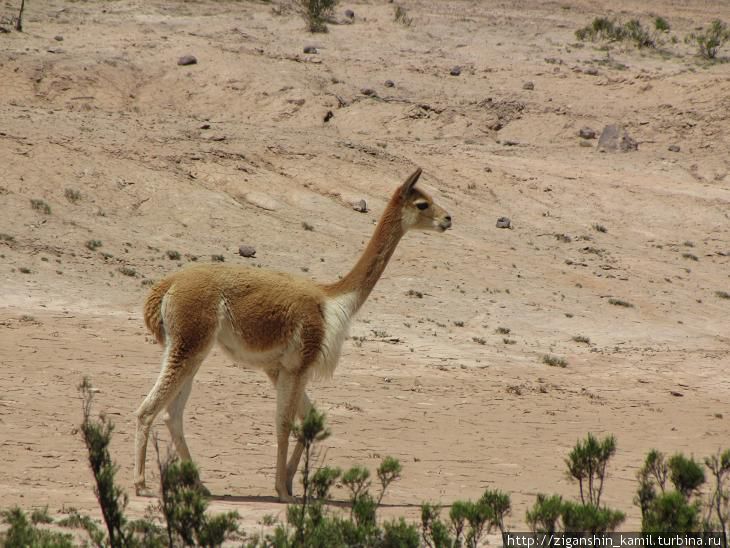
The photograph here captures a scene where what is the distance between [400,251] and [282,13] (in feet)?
62.2

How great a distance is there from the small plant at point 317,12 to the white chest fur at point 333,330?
85.4 feet

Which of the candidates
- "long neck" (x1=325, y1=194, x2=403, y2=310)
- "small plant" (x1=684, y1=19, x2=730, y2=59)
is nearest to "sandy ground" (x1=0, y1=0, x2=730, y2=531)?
"small plant" (x1=684, y1=19, x2=730, y2=59)

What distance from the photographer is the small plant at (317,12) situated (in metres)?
33.4

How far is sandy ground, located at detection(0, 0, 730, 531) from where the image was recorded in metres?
10.4

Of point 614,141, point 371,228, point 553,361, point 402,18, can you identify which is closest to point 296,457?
point 553,361

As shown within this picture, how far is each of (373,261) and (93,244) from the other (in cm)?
906

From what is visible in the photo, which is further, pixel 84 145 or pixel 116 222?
pixel 84 145

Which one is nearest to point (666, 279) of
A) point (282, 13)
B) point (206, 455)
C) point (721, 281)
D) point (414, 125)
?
point (721, 281)

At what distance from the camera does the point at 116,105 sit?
24.3 metres

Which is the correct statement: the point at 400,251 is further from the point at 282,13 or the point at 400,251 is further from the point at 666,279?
the point at 282,13

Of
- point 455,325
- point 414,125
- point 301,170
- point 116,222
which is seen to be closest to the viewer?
point 455,325

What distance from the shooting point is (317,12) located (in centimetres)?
3416

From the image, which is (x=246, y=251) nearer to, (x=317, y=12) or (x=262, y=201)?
(x=262, y=201)

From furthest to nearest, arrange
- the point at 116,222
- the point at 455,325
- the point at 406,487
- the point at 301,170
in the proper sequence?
1. the point at 301,170
2. the point at 116,222
3. the point at 455,325
4. the point at 406,487
